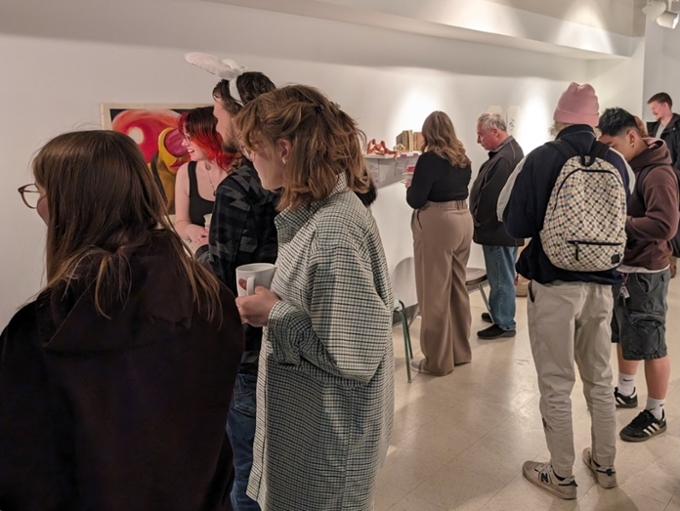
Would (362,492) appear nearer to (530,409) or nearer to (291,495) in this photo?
(291,495)

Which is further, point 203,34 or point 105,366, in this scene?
point 203,34

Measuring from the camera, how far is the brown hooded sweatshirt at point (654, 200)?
2609 millimetres

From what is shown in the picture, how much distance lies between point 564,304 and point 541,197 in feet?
1.45

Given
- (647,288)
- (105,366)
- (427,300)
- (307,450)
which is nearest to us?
(105,366)

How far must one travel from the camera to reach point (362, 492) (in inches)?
56.6

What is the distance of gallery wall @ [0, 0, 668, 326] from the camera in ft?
8.70

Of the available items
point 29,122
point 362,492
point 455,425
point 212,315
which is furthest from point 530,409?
point 29,122

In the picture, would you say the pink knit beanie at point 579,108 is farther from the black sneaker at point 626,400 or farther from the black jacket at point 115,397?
the black jacket at point 115,397

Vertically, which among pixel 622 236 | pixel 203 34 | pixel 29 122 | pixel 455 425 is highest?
pixel 203 34

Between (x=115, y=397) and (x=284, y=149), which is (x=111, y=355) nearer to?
(x=115, y=397)

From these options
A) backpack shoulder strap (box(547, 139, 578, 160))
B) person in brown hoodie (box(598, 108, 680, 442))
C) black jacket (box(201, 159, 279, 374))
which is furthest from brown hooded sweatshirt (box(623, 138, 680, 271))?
black jacket (box(201, 159, 279, 374))

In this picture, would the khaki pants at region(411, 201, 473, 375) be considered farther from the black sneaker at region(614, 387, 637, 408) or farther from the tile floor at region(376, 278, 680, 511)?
the black sneaker at region(614, 387, 637, 408)

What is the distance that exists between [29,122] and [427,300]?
2.49 meters

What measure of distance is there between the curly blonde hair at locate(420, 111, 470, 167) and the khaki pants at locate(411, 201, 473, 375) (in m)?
0.31
